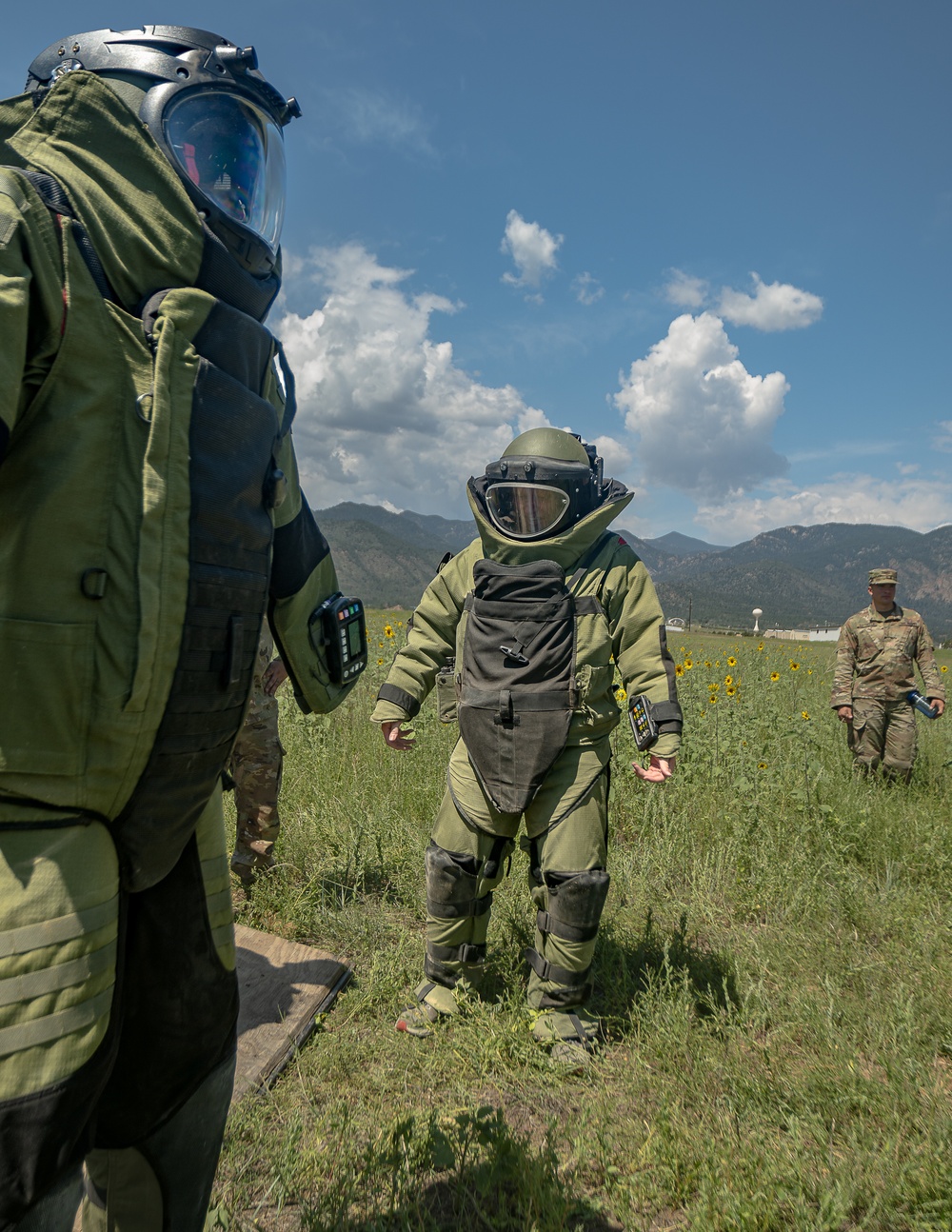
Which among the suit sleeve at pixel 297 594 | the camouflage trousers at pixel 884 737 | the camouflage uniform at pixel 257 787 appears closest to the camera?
the suit sleeve at pixel 297 594

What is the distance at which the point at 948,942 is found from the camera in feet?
12.2

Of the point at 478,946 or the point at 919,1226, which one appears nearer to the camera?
the point at 919,1226

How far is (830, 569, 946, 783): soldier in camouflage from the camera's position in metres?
7.39

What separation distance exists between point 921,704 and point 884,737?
55 cm

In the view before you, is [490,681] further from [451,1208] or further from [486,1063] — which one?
[451,1208]

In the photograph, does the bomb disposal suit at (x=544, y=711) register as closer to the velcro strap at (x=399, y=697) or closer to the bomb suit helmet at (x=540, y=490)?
the bomb suit helmet at (x=540, y=490)

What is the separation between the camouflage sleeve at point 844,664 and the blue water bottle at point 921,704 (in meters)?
0.56

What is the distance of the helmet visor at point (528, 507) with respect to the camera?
3195 mm

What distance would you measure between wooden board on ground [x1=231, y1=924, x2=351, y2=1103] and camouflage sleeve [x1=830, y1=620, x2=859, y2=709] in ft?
20.9

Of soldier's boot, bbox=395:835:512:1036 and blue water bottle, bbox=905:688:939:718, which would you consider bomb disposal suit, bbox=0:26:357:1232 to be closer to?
soldier's boot, bbox=395:835:512:1036

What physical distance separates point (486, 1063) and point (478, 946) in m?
0.48

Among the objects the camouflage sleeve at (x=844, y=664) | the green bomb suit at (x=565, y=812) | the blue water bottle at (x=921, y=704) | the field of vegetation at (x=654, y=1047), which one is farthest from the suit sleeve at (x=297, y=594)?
the camouflage sleeve at (x=844, y=664)

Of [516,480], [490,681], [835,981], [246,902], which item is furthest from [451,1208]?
[516,480]

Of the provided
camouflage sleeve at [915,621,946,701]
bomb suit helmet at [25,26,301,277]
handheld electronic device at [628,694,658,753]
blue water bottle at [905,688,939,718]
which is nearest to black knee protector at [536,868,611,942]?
handheld electronic device at [628,694,658,753]
